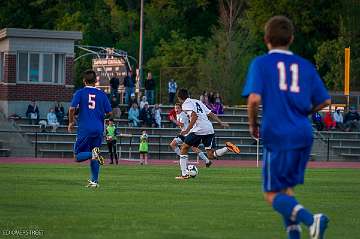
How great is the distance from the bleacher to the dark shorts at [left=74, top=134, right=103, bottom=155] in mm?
24861

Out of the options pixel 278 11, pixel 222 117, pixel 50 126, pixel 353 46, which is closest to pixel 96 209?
pixel 50 126

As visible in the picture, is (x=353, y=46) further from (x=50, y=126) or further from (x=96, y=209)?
(x=96, y=209)

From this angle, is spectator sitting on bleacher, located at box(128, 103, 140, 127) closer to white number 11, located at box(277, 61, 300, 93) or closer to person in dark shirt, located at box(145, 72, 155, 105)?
person in dark shirt, located at box(145, 72, 155, 105)

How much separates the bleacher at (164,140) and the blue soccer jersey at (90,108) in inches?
992

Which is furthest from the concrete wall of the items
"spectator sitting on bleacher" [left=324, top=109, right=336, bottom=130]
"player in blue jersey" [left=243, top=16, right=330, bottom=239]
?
"player in blue jersey" [left=243, top=16, right=330, bottom=239]

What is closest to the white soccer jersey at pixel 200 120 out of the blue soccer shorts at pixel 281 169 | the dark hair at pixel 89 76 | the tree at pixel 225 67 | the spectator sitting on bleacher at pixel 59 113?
the dark hair at pixel 89 76

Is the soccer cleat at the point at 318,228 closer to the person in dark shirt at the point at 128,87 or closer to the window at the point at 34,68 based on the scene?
the person in dark shirt at the point at 128,87

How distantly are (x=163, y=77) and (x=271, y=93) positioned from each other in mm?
64726

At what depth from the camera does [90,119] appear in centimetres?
2103

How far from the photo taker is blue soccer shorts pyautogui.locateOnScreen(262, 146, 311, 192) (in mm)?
10672

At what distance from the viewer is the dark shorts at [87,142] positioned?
2125 cm

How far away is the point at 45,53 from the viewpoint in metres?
53.7

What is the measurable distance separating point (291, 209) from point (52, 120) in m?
38.5

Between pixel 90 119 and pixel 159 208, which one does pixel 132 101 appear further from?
pixel 159 208
